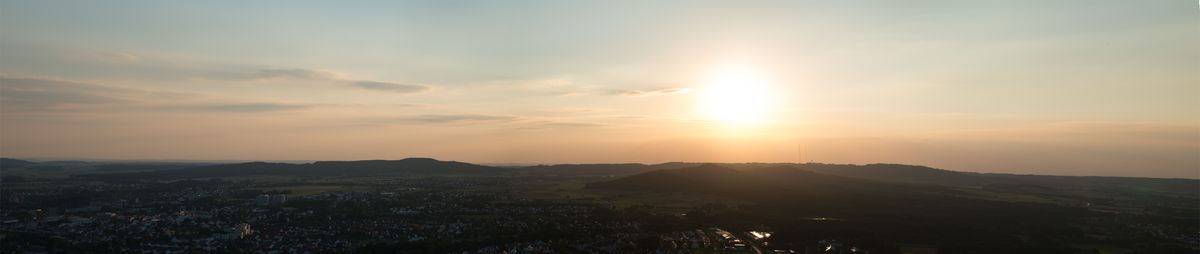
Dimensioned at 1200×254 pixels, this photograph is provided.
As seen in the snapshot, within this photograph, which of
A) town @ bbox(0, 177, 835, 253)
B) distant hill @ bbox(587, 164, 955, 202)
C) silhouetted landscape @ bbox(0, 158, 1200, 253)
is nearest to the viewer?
town @ bbox(0, 177, 835, 253)

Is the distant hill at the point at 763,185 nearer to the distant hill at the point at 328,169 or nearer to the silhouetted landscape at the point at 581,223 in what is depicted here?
the silhouetted landscape at the point at 581,223

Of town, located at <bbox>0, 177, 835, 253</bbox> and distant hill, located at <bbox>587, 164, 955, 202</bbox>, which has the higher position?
distant hill, located at <bbox>587, 164, 955, 202</bbox>

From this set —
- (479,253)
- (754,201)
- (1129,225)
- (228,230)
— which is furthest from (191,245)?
(1129,225)

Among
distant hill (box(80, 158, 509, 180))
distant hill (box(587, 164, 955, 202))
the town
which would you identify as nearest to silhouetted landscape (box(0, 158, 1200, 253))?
the town

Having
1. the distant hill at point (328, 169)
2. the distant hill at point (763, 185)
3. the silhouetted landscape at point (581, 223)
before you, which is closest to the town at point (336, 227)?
the silhouetted landscape at point (581, 223)

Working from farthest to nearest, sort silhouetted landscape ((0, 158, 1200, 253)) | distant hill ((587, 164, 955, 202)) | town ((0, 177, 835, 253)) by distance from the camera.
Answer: distant hill ((587, 164, 955, 202)), silhouetted landscape ((0, 158, 1200, 253)), town ((0, 177, 835, 253))

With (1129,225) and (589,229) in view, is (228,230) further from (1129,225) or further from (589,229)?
(1129,225)

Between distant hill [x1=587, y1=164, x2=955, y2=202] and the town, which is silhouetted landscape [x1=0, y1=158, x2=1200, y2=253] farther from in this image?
distant hill [x1=587, y1=164, x2=955, y2=202]

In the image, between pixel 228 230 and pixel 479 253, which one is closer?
pixel 479 253
